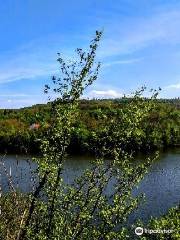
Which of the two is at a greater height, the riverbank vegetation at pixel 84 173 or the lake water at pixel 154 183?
the riverbank vegetation at pixel 84 173

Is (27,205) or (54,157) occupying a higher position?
(54,157)

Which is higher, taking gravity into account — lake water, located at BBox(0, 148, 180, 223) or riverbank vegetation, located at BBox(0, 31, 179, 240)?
riverbank vegetation, located at BBox(0, 31, 179, 240)

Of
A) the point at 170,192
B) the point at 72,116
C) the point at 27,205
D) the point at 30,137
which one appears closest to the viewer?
the point at 72,116

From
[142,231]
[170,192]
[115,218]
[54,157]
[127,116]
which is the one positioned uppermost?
[127,116]

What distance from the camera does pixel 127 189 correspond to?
51.8ft

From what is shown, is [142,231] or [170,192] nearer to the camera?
[142,231]

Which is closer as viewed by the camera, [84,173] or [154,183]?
[84,173]

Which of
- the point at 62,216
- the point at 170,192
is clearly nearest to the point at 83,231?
the point at 62,216

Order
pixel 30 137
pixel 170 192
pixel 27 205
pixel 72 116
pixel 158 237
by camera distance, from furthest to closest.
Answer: pixel 30 137
pixel 170 192
pixel 158 237
pixel 27 205
pixel 72 116

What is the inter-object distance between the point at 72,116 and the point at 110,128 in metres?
1.51

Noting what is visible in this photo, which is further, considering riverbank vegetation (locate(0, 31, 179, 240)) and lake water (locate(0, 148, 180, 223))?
lake water (locate(0, 148, 180, 223))

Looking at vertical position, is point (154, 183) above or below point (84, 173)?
below

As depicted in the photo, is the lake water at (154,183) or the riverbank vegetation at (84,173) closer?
the riverbank vegetation at (84,173)

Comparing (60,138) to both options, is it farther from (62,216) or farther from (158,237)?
(158,237)
